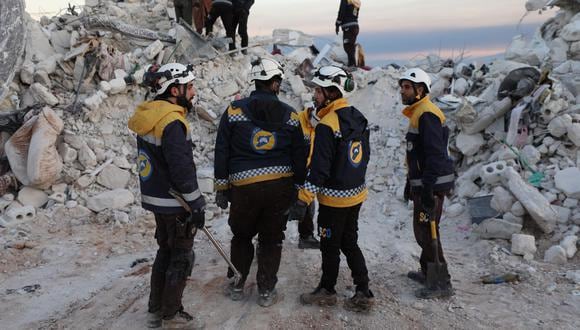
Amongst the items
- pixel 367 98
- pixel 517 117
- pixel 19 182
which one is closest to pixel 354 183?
pixel 517 117

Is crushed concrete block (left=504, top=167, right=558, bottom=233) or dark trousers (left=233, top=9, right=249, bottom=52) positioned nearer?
crushed concrete block (left=504, top=167, right=558, bottom=233)

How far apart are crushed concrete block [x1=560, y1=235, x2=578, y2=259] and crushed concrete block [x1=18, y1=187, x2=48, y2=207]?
6.66m

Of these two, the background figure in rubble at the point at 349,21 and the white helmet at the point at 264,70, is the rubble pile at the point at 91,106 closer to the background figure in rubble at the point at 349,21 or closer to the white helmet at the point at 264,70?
the background figure in rubble at the point at 349,21

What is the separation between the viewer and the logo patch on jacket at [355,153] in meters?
3.80

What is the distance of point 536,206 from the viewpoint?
227 inches

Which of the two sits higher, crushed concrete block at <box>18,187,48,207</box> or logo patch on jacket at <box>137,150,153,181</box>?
logo patch on jacket at <box>137,150,153,181</box>

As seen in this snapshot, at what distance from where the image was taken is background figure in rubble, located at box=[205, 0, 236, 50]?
959cm

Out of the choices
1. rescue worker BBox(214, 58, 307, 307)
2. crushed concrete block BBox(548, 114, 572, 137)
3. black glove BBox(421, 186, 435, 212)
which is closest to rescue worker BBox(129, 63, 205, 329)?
rescue worker BBox(214, 58, 307, 307)

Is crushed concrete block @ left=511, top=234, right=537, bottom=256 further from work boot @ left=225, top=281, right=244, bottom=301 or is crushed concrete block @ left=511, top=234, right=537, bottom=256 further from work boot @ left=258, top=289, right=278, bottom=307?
work boot @ left=225, top=281, right=244, bottom=301

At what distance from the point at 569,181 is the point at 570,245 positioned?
1065mm

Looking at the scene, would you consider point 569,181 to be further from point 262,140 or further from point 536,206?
point 262,140

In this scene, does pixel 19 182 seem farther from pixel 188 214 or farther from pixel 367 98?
pixel 367 98

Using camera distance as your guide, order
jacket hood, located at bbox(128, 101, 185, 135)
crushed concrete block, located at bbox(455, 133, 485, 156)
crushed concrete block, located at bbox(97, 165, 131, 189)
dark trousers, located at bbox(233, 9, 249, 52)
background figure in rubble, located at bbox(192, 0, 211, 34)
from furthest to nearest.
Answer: background figure in rubble, located at bbox(192, 0, 211, 34) → dark trousers, located at bbox(233, 9, 249, 52) → crushed concrete block, located at bbox(455, 133, 485, 156) → crushed concrete block, located at bbox(97, 165, 131, 189) → jacket hood, located at bbox(128, 101, 185, 135)

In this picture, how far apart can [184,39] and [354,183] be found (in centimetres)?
690
